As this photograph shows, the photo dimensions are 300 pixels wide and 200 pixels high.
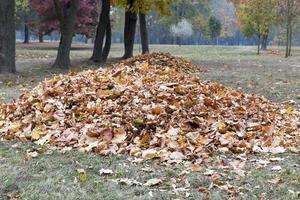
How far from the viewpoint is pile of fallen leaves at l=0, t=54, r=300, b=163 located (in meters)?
5.15

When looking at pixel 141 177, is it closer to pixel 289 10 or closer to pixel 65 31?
pixel 65 31

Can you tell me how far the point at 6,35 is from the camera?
43.0 feet

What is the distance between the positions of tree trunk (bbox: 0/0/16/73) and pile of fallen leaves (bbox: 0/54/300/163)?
6.46m

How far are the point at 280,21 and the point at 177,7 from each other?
29796 millimetres

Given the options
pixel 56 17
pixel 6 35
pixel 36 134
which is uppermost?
pixel 56 17

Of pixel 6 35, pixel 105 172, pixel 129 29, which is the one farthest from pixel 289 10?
pixel 105 172

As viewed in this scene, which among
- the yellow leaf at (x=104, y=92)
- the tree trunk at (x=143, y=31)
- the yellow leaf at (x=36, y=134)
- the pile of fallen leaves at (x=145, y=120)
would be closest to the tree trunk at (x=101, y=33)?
the tree trunk at (x=143, y=31)

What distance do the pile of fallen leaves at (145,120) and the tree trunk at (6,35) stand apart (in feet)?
21.2

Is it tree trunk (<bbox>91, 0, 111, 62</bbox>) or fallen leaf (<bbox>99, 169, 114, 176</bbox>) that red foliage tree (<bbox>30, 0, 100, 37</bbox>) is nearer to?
tree trunk (<bbox>91, 0, 111, 62</bbox>)

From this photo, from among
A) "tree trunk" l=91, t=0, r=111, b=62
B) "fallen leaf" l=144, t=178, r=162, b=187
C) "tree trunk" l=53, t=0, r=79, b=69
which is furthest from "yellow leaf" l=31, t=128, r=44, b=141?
"tree trunk" l=91, t=0, r=111, b=62

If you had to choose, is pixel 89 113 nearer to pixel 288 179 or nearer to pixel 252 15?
pixel 288 179

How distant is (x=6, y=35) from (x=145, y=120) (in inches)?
338

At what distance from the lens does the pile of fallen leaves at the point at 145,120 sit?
5152mm

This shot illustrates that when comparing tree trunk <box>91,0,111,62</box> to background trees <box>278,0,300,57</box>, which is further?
background trees <box>278,0,300,57</box>
